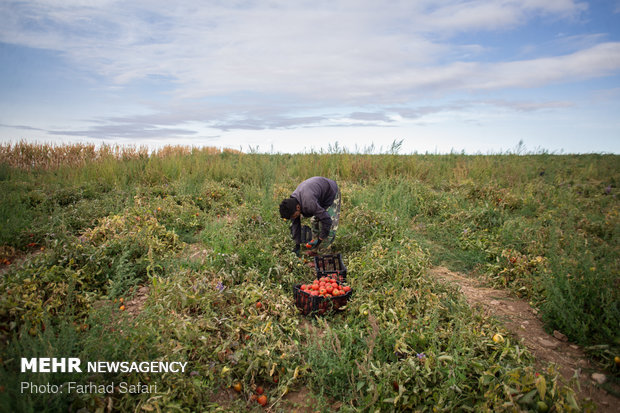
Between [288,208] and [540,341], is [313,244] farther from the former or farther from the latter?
[540,341]

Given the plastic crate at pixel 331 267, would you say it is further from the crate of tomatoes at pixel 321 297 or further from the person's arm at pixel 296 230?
the person's arm at pixel 296 230

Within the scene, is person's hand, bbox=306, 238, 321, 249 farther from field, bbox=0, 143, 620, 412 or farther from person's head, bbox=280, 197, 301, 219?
person's head, bbox=280, 197, 301, 219

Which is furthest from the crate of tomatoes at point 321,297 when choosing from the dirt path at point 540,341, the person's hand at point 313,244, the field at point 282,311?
the dirt path at point 540,341

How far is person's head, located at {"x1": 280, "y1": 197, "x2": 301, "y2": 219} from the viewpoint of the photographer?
471 cm

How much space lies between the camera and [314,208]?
486cm

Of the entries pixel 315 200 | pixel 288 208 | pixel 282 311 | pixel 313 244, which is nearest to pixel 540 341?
pixel 282 311

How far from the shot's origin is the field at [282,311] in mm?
2232

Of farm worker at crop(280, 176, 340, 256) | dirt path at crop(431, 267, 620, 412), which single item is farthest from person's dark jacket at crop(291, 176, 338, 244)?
dirt path at crop(431, 267, 620, 412)

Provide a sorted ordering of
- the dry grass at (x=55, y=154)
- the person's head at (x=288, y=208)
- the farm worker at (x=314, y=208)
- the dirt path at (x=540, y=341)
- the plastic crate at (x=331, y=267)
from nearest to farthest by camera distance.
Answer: the dirt path at (x=540, y=341) → the plastic crate at (x=331, y=267) → the person's head at (x=288, y=208) → the farm worker at (x=314, y=208) → the dry grass at (x=55, y=154)

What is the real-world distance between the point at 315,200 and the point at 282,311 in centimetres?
201

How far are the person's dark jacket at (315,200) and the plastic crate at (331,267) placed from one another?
1.19 ft

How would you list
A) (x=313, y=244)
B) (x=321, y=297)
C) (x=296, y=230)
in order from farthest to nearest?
(x=296, y=230), (x=313, y=244), (x=321, y=297)

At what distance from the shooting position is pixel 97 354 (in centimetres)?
215

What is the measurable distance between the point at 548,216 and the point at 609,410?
461cm
